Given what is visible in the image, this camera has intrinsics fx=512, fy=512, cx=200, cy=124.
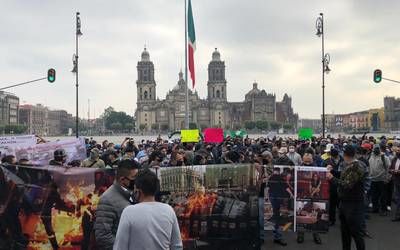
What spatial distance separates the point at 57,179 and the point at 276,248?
3.67m

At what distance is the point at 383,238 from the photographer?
8.58 m

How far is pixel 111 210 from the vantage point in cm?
415

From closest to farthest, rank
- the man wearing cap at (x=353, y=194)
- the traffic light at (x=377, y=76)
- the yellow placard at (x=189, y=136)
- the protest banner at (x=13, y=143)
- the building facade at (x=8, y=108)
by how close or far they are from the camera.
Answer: the man wearing cap at (x=353, y=194) < the protest banner at (x=13, y=143) < the yellow placard at (x=189, y=136) < the traffic light at (x=377, y=76) < the building facade at (x=8, y=108)

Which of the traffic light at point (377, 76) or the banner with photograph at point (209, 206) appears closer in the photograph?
the banner with photograph at point (209, 206)

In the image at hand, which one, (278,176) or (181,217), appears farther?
(278,176)

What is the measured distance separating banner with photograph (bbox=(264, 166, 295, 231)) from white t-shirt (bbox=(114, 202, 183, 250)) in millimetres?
4321

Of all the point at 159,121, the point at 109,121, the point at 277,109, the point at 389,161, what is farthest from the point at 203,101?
the point at 389,161

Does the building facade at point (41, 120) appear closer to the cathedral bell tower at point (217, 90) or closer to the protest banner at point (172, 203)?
the cathedral bell tower at point (217, 90)

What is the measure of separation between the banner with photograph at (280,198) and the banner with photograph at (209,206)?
92 cm

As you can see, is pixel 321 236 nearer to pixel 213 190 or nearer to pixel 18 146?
pixel 213 190

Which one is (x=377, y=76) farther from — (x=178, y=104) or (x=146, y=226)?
(x=178, y=104)

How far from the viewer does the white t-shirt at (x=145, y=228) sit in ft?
10.9

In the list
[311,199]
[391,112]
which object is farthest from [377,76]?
[391,112]

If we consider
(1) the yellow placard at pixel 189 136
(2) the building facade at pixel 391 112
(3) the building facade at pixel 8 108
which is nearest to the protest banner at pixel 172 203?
(1) the yellow placard at pixel 189 136
